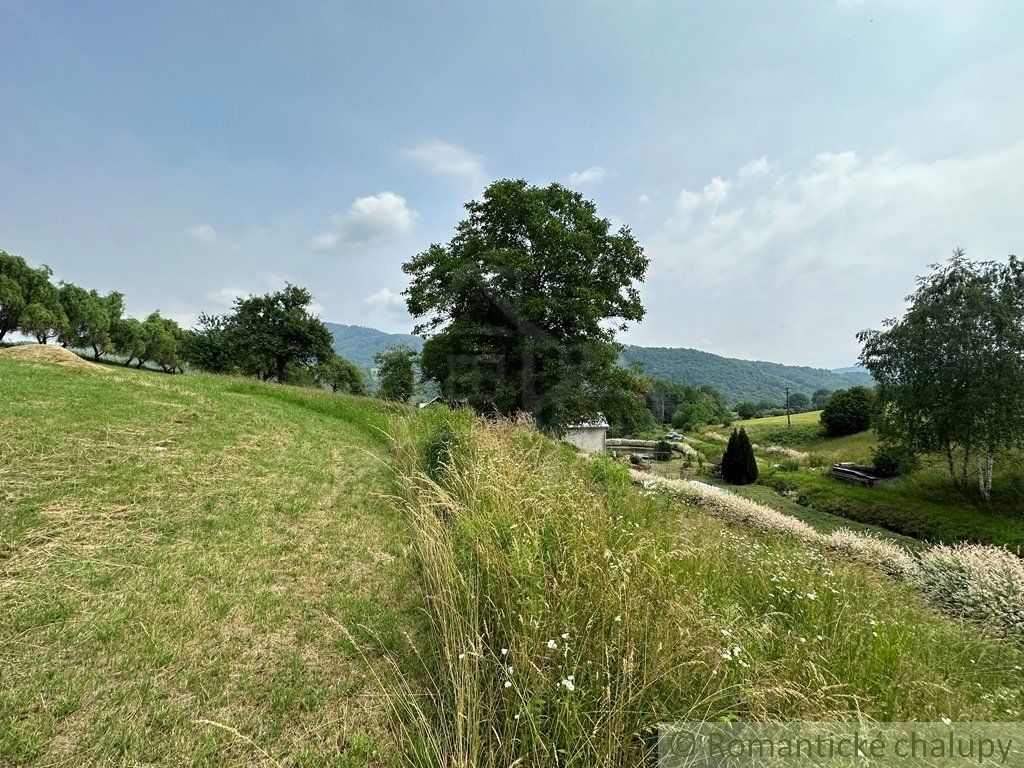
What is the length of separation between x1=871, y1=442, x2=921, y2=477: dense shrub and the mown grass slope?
1839cm

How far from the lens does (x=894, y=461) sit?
16.3 m

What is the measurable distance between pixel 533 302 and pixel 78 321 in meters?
47.1

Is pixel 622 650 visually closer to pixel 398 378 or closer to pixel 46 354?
pixel 46 354

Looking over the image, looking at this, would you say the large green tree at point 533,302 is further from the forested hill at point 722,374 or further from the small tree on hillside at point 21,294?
the forested hill at point 722,374

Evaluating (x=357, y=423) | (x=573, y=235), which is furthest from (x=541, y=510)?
(x=573, y=235)

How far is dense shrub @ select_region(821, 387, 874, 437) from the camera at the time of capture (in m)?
26.2

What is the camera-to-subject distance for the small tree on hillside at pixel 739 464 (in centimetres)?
2053

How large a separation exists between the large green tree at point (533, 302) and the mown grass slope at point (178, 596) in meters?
9.19

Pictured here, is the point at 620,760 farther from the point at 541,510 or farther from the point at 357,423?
the point at 357,423

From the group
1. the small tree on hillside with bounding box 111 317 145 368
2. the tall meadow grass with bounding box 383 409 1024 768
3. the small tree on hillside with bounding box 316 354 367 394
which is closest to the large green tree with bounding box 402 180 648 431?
the tall meadow grass with bounding box 383 409 1024 768

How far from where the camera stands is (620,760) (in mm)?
1999

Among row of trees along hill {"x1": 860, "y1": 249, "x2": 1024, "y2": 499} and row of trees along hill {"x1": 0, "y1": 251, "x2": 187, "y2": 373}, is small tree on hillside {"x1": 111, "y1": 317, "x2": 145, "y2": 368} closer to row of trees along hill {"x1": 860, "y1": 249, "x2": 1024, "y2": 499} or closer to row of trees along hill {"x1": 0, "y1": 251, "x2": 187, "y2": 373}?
row of trees along hill {"x1": 0, "y1": 251, "x2": 187, "y2": 373}

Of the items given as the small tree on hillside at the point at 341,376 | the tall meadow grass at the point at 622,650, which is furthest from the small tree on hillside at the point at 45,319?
the tall meadow grass at the point at 622,650

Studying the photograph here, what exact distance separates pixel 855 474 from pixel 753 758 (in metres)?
21.6
